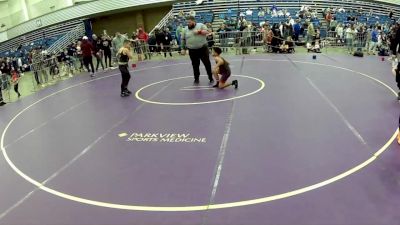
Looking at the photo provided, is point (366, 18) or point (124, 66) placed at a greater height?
point (124, 66)

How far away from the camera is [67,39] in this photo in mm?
27453

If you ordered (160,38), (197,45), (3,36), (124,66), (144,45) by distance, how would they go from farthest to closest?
1. (3,36)
2. (160,38)
3. (144,45)
4. (197,45)
5. (124,66)

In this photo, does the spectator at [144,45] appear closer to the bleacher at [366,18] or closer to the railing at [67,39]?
the railing at [67,39]

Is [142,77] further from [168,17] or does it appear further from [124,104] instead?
[168,17]

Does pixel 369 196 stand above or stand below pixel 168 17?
below

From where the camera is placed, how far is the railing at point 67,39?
86.0 ft

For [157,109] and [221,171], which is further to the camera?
[157,109]

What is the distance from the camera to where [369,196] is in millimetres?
5520

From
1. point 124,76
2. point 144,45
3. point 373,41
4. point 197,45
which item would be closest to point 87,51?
point 144,45

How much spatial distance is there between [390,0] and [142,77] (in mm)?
20274

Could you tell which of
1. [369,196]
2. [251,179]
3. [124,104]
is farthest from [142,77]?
[369,196]

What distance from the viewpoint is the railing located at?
1032 inches

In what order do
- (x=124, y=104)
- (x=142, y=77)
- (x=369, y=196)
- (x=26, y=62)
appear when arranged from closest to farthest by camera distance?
1. (x=369, y=196)
2. (x=124, y=104)
3. (x=142, y=77)
4. (x=26, y=62)

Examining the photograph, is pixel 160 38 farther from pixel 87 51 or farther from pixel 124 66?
pixel 124 66
